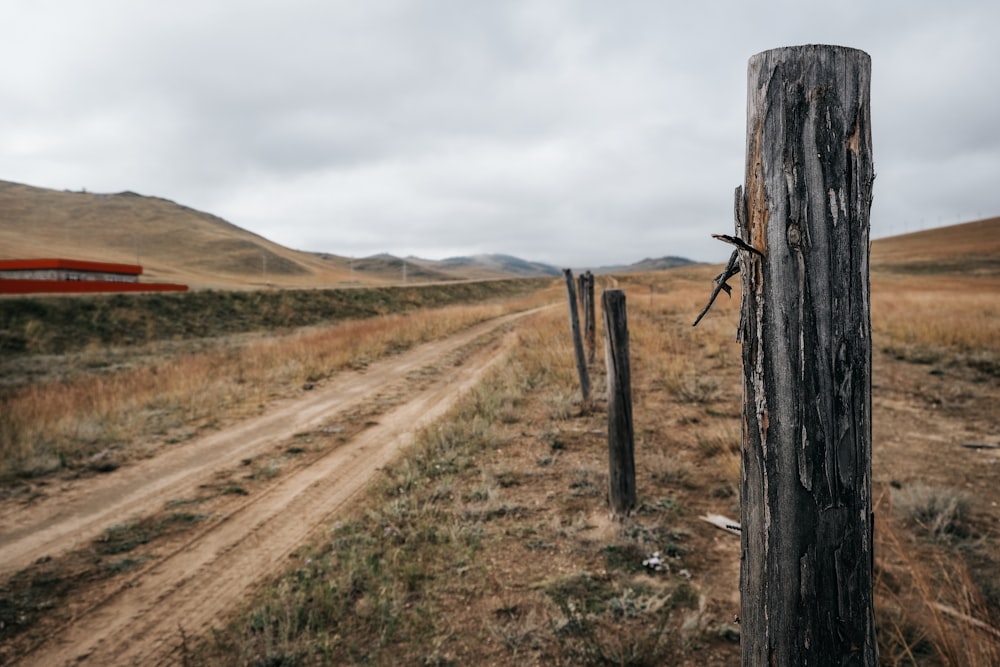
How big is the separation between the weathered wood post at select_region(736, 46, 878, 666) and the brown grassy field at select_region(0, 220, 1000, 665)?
1348mm

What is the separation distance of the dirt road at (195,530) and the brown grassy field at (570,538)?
0.87ft

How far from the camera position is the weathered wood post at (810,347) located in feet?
4.71

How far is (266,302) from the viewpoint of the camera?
27.4m

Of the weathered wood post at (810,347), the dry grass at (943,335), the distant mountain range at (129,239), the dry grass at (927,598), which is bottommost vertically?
the dry grass at (927,598)

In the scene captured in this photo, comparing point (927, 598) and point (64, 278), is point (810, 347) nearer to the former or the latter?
point (927, 598)

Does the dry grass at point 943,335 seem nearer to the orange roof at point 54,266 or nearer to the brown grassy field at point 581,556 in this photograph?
the brown grassy field at point 581,556

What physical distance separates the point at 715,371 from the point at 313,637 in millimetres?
9256

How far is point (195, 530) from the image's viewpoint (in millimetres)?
4668

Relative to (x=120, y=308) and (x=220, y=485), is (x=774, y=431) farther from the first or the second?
(x=120, y=308)

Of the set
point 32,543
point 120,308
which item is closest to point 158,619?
point 32,543

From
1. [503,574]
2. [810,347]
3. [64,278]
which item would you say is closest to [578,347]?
[503,574]

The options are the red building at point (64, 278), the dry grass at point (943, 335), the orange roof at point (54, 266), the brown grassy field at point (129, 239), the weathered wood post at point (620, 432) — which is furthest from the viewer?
the brown grassy field at point (129, 239)

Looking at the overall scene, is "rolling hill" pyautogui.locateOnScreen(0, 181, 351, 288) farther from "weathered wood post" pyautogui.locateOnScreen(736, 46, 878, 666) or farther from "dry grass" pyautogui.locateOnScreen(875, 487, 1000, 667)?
"weathered wood post" pyautogui.locateOnScreen(736, 46, 878, 666)

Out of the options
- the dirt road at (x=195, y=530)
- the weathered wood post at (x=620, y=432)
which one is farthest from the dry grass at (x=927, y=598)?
the dirt road at (x=195, y=530)
